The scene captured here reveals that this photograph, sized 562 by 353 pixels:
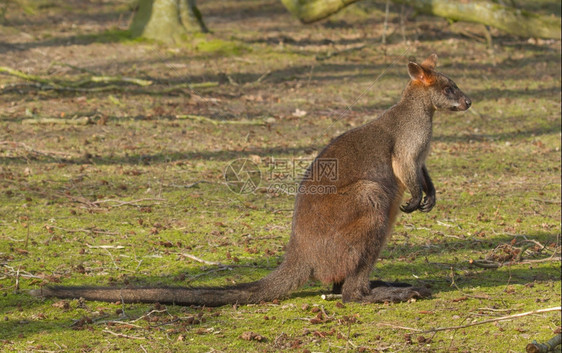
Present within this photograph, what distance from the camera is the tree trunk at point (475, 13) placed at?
39.1ft

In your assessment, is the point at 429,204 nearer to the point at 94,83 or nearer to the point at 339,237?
the point at 339,237

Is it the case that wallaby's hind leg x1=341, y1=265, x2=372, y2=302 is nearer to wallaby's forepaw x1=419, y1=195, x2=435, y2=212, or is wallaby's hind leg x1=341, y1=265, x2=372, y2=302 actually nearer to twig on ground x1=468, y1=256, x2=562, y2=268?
wallaby's forepaw x1=419, y1=195, x2=435, y2=212

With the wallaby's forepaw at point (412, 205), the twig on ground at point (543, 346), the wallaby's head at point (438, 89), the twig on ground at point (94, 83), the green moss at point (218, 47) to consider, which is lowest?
the twig on ground at point (94, 83)

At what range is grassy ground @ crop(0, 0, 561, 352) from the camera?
3.89m

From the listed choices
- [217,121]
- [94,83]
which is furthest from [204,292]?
[94,83]

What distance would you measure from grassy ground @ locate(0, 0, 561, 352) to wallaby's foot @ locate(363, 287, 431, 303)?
1.8 inches

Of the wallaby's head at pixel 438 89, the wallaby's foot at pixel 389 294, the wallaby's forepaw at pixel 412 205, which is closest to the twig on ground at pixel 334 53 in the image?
the wallaby's head at pixel 438 89

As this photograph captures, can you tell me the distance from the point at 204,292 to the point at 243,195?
268 cm

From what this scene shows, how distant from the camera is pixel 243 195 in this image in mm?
6656

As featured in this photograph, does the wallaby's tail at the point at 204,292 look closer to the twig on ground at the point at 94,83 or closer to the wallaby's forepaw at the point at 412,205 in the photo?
the wallaby's forepaw at the point at 412,205

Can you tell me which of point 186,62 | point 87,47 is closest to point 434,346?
point 186,62

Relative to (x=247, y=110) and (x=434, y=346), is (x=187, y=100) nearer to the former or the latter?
(x=247, y=110)

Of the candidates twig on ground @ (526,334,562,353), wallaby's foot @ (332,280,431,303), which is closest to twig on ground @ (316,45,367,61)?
wallaby's foot @ (332,280,431,303)

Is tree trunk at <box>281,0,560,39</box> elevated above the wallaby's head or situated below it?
below
